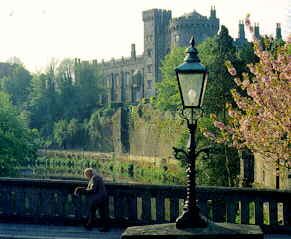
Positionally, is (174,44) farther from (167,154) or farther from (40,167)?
(167,154)

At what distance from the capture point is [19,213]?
11.5 metres

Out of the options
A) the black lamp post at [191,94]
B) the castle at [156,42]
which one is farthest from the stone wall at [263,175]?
the castle at [156,42]

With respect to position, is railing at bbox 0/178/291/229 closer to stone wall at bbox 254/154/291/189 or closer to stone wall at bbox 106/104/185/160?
stone wall at bbox 254/154/291/189

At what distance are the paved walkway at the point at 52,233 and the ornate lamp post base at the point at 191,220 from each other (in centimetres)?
320

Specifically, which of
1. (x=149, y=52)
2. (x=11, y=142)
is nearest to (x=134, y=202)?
(x=11, y=142)

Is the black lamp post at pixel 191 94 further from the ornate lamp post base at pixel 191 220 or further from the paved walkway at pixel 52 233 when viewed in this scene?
the paved walkway at pixel 52 233

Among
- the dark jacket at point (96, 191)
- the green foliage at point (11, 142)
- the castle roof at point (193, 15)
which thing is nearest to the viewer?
the dark jacket at point (96, 191)

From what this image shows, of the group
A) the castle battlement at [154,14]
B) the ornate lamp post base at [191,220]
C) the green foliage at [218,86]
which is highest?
the castle battlement at [154,14]

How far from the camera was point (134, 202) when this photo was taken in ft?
36.4

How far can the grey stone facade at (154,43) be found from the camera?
271 ft

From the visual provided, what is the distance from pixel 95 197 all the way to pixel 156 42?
255 feet

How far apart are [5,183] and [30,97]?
71916 mm

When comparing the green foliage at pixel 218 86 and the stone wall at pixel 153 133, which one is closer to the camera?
the green foliage at pixel 218 86

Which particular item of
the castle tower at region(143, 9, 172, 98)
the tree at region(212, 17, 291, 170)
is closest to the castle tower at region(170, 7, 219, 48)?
the castle tower at region(143, 9, 172, 98)
